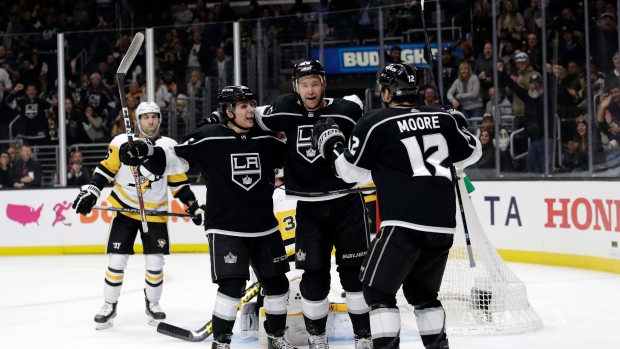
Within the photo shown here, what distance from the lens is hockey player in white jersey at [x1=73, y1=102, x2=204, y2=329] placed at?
5.65 meters

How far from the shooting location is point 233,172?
4.33m

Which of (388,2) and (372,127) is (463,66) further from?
(372,127)

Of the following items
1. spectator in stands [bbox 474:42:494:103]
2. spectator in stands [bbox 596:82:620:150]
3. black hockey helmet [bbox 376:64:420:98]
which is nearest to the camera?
black hockey helmet [bbox 376:64:420:98]

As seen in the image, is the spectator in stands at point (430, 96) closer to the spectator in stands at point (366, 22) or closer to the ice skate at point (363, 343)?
the spectator in stands at point (366, 22)

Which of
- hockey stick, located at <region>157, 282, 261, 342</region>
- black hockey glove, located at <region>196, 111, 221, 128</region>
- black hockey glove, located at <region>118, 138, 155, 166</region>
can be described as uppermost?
black hockey glove, located at <region>196, 111, 221, 128</region>

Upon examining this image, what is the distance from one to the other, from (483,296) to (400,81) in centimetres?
164

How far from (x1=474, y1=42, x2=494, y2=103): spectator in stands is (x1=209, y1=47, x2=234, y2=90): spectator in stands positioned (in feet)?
8.32

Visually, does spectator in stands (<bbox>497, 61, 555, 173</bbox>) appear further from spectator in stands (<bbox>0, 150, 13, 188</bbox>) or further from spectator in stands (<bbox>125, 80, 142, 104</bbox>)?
spectator in stands (<bbox>0, 150, 13, 188</bbox>)

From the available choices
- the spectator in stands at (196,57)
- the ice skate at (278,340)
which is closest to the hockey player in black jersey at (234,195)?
the ice skate at (278,340)

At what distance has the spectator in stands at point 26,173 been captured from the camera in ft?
32.4

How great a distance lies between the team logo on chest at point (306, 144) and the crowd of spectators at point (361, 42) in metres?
3.82

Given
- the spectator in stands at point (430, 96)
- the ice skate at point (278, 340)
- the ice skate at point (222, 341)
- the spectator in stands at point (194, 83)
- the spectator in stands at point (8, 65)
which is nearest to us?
the ice skate at point (222, 341)

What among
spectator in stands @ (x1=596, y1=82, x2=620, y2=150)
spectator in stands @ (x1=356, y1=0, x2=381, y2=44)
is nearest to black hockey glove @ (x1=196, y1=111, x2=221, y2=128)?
spectator in stands @ (x1=596, y1=82, x2=620, y2=150)

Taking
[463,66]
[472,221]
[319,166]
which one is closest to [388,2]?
[463,66]
